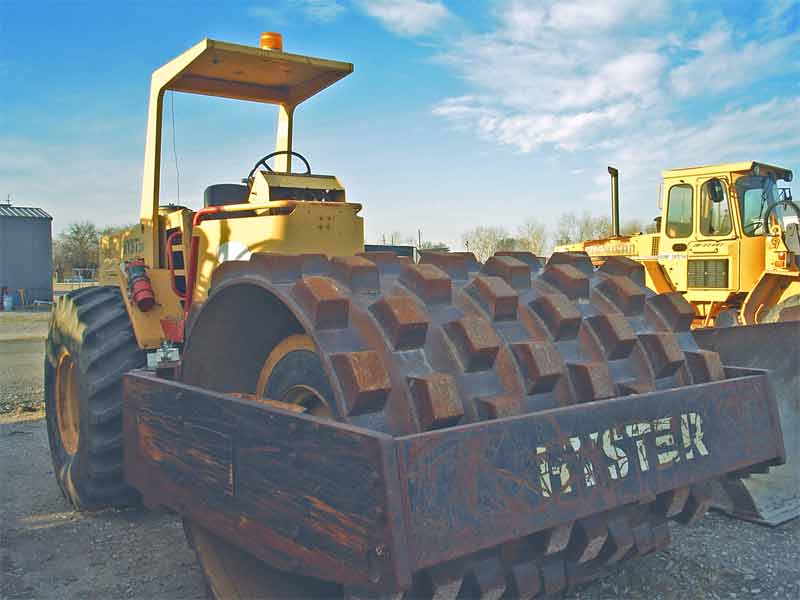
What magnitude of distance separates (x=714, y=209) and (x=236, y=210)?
7953 mm

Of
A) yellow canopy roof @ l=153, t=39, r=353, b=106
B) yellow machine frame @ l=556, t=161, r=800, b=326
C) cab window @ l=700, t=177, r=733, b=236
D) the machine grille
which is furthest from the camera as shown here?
the machine grille

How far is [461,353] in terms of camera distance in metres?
2.26

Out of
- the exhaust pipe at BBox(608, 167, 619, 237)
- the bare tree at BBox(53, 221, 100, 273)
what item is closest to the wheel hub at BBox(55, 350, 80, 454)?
the exhaust pipe at BBox(608, 167, 619, 237)

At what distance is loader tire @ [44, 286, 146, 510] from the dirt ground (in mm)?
194

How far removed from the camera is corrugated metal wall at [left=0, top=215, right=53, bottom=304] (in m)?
29.6

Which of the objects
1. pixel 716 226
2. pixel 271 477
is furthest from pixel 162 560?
pixel 716 226

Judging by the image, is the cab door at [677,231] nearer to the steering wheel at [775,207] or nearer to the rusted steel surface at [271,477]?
the steering wheel at [775,207]

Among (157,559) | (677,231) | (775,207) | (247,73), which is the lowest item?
(157,559)

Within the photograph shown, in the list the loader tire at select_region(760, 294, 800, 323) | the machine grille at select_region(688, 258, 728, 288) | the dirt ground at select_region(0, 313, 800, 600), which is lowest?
the dirt ground at select_region(0, 313, 800, 600)

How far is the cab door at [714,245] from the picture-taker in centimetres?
1005

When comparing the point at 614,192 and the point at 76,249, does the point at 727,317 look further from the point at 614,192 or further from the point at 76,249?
the point at 76,249

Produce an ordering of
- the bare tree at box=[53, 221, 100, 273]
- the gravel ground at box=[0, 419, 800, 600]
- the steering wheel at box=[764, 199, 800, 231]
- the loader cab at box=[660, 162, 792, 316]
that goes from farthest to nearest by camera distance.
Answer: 1. the bare tree at box=[53, 221, 100, 273]
2. the loader cab at box=[660, 162, 792, 316]
3. the steering wheel at box=[764, 199, 800, 231]
4. the gravel ground at box=[0, 419, 800, 600]

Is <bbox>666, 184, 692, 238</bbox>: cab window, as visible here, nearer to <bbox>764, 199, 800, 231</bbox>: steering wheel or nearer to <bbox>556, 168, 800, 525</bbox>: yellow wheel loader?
<bbox>556, 168, 800, 525</bbox>: yellow wheel loader

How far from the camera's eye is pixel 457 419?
6.77 feet
